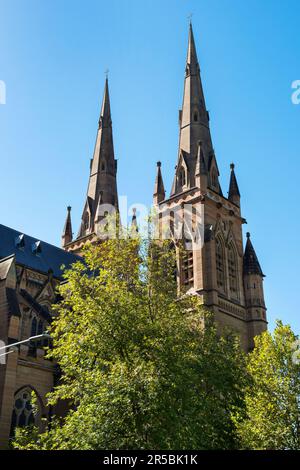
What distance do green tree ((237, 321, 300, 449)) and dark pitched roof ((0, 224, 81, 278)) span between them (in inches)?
687

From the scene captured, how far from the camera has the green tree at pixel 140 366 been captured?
1559 centimetres

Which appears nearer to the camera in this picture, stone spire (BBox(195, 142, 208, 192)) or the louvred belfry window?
the louvred belfry window

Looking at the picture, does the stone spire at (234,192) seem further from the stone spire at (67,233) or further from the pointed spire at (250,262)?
the stone spire at (67,233)

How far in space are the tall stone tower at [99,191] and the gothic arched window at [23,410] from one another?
2178cm

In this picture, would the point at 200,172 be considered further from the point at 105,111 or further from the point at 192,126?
the point at 105,111

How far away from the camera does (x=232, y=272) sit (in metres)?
41.0

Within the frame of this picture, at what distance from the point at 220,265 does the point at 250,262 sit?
132 inches

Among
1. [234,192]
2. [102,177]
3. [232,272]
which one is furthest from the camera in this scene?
[102,177]

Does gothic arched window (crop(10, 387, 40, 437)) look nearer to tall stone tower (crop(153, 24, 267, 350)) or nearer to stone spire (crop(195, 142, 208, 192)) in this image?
tall stone tower (crop(153, 24, 267, 350))

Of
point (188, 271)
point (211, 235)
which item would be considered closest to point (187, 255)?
point (188, 271)

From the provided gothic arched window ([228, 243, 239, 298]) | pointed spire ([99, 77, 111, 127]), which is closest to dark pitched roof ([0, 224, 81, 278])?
gothic arched window ([228, 243, 239, 298])

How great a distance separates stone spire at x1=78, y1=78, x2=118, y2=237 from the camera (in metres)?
49.4

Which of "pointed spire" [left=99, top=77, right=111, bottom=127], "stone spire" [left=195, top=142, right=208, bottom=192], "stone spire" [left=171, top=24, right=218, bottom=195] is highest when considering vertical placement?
"pointed spire" [left=99, top=77, right=111, bottom=127]
